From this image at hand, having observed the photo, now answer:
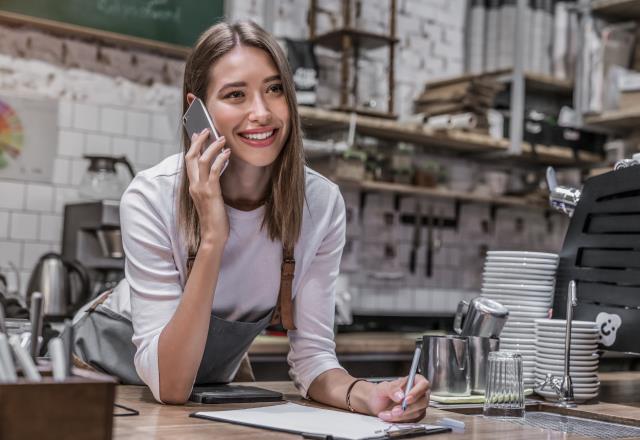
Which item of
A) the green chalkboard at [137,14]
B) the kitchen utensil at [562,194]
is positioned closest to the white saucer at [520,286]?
the kitchen utensil at [562,194]

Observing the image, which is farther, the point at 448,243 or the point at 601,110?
the point at 448,243

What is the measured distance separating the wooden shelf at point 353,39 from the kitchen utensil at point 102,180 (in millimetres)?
1421

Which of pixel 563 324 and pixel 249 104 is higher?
pixel 249 104

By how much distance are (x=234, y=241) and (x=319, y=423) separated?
513mm

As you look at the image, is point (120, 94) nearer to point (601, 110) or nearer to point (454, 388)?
point (601, 110)

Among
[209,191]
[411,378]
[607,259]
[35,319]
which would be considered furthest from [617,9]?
[35,319]

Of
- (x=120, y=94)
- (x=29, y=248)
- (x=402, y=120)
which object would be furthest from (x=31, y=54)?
(x=402, y=120)

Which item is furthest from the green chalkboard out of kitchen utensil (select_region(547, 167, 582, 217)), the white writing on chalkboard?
kitchen utensil (select_region(547, 167, 582, 217))

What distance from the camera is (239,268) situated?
1.91 metres

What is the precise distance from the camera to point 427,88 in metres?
5.60

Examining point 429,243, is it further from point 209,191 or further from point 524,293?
point 209,191

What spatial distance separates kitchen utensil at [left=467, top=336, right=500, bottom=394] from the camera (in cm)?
199

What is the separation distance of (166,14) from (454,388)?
3.17 meters

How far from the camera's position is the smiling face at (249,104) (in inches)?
72.5
